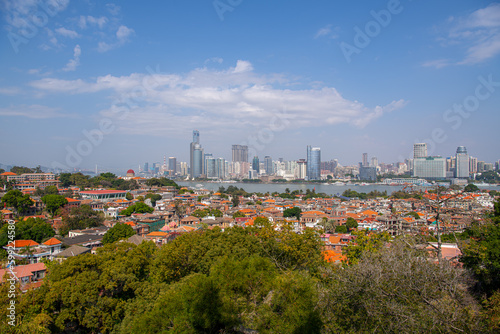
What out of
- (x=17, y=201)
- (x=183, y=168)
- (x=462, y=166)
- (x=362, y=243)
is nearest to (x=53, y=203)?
(x=17, y=201)

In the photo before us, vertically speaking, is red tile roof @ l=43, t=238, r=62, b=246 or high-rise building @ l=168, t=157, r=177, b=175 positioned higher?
high-rise building @ l=168, t=157, r=177, b=175

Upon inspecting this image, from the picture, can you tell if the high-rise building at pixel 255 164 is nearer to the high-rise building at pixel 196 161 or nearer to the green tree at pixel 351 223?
the high-rise building at pixel 196 161

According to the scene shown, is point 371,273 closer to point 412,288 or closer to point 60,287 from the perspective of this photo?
point 412,288

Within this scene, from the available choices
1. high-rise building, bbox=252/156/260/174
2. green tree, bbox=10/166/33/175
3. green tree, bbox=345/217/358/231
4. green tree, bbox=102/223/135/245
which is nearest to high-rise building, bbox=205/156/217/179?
high-rise building, bbox=252/156/260/174

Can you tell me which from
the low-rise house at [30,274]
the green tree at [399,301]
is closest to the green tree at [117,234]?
the low-rise house at [30,274]

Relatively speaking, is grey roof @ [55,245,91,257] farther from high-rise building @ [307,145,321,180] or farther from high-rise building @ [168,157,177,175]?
high-rise building @ [168,157,177,175]

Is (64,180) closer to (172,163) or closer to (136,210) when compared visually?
(136,210)

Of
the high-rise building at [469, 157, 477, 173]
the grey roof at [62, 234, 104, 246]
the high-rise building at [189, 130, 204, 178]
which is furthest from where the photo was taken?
the high-rise building at [189, 130, 204, 178]
